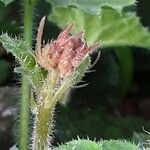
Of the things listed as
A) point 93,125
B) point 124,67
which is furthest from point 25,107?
point 124,67

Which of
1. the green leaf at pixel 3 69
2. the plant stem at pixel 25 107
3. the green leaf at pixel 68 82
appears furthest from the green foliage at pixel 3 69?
the green leaf at pixel 68 82

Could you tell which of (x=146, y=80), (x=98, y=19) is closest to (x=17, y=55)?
(x=98, y=19)

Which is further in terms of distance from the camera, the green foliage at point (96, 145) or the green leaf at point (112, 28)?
the green leaf at point (112, 28)

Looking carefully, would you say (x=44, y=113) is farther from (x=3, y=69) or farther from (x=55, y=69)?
(x=3, y=69)

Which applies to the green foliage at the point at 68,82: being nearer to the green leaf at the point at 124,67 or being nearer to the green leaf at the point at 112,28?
the green leaf at the point at 112,28

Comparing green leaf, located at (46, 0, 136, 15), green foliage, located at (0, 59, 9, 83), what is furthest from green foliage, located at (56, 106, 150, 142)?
green leaf, located at (46, 0, 136, 15)

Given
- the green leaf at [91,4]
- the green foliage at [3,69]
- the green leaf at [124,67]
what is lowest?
the green leaf at [124,67]
